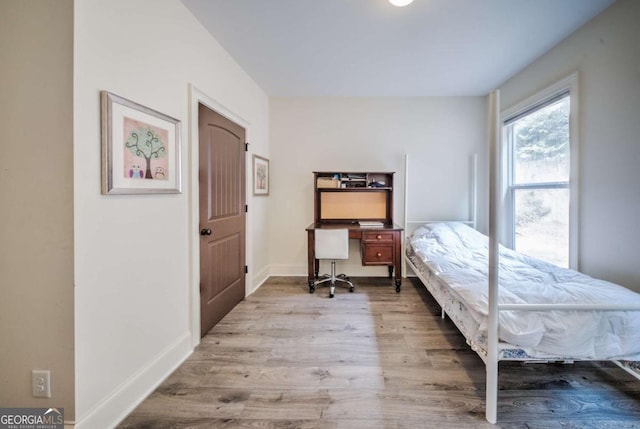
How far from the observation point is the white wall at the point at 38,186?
118 cm

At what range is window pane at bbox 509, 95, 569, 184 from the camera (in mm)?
2510

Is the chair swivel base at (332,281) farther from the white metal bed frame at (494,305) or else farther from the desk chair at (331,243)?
the white metal bed frame at (494,305)

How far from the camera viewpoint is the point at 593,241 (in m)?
2.16

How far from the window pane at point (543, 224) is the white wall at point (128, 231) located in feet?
10.8

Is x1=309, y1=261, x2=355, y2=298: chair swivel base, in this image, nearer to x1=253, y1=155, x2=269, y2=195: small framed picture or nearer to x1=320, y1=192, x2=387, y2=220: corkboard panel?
x1=320, y1=192, x2=387, y2=220: corkboard panel

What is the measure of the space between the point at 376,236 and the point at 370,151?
4.27ft

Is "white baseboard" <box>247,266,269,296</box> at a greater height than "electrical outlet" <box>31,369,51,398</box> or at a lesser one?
lesser

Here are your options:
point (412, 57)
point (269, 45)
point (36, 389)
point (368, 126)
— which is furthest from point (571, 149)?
point (36, 389)

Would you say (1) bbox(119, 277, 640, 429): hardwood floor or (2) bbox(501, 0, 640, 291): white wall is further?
(2) bbox(501, 0, 640, 291): white wall

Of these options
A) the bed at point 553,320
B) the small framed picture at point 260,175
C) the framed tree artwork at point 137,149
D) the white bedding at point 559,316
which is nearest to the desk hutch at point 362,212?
the small framed picture at point 260,175

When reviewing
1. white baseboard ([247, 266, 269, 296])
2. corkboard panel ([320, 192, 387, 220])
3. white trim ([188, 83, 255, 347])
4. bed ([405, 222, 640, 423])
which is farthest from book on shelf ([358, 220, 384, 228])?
white trim ([188, 83, 255, 347])

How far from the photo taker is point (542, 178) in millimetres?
2793

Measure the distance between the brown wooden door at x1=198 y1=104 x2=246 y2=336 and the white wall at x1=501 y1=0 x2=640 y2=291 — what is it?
3.11m

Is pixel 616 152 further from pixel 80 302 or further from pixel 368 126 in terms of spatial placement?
pixel 80 302
